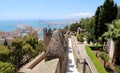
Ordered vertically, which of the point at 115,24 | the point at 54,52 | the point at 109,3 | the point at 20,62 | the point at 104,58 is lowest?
the point at 20,62

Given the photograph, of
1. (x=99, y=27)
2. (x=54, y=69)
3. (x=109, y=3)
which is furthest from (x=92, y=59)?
(x=54, y=69)

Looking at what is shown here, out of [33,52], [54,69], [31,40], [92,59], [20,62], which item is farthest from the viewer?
[31,40]

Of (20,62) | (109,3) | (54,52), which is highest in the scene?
(109,3)

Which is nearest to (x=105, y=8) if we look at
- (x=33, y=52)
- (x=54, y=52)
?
(x=33, y=52)

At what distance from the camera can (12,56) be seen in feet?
95.3

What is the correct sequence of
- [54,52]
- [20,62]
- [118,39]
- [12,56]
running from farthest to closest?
[20,62], [12,56], [118,39], [54,52]

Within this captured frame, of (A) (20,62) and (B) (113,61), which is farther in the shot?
(A) (20,62)

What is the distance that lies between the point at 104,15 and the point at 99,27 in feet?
6.12

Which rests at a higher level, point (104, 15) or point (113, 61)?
point (104, 15)

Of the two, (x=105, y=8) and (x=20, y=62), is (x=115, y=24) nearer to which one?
(x=105, y=8)

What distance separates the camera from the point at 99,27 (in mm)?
32875

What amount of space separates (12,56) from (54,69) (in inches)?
611

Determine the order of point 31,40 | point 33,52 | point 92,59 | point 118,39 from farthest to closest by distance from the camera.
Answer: point 31,40, point 33,52, point 92,59, point 118,39

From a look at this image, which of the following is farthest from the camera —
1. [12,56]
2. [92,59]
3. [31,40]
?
[31,40]
